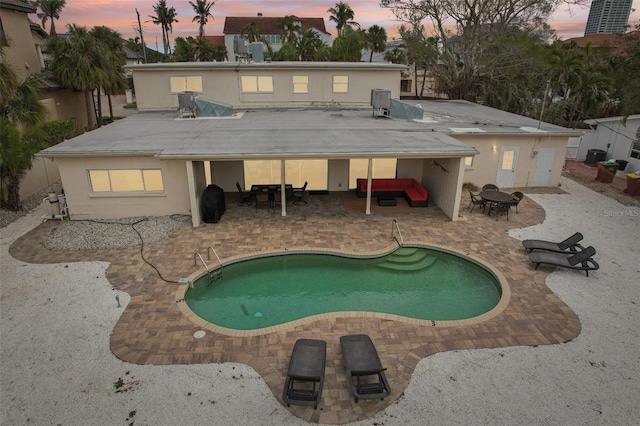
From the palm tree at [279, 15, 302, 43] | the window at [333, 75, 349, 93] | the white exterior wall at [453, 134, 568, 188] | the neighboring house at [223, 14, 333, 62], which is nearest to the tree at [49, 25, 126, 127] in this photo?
the window at [333, 75, 349, 93]

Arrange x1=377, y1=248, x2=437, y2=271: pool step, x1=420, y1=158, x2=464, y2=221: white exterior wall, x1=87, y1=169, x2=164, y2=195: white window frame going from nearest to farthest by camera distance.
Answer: x1=377, y1=248, x2=437, y2=271: pool step
x1=87, y1=169, x2=164, y2=195: white window frame
x1=420, y1=158, x2=464, y2=221: white exterior wall

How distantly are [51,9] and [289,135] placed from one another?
74979 mm

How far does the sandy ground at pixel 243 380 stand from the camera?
6.57 meters

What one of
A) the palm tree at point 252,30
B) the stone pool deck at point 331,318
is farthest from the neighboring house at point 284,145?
the palm tree at point 252,30

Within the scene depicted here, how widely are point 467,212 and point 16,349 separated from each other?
15.3 metres

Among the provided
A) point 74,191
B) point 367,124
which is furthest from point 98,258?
point 367,124

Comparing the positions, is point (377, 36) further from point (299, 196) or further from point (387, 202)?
point (387, 202)

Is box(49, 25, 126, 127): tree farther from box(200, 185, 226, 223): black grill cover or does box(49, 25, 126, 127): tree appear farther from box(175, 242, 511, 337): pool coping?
box(175, 242, 511, 337): pool coping

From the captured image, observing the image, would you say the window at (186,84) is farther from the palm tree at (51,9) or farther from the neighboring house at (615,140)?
the palm tree at (51,9)

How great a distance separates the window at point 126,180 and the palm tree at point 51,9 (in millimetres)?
70980

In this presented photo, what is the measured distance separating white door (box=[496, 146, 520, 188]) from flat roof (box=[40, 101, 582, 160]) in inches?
36.7

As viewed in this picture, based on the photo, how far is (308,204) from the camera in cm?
1647

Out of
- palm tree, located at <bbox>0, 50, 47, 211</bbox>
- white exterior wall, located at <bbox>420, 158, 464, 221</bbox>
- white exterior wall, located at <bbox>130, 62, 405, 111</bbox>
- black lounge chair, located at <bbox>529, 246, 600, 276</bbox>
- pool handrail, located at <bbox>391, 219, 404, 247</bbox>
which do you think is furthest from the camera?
white exterior wall, located at <bbox>130, 62, 405, 111</bbox>

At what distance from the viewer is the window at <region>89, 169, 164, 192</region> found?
14195 millimetres
